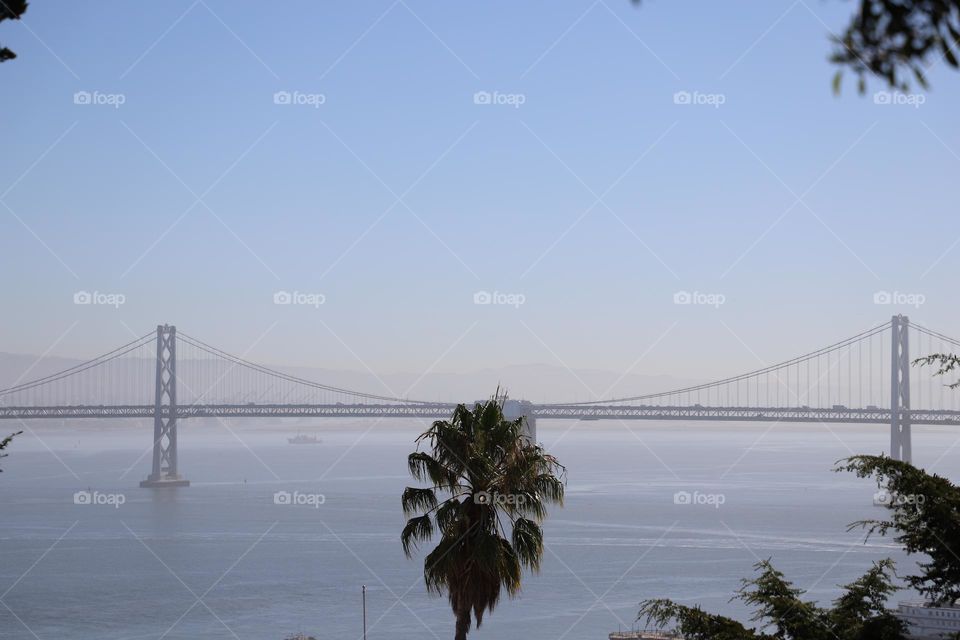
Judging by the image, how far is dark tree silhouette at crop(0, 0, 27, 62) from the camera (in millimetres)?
6648

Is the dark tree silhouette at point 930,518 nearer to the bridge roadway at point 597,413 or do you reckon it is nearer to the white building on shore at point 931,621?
the white building on shore at point 931,621

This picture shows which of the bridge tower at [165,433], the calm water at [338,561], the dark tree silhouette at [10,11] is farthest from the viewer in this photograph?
the bridge tower at [165,433]

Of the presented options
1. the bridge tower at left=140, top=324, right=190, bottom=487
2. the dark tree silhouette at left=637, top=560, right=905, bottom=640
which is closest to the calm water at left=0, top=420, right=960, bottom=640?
the bridge tower at left=140, top=324, right=190, bottom=487

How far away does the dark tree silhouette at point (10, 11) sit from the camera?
6648 millimetres

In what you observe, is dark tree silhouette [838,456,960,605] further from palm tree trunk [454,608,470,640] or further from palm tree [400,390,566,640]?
palm tree trunk [454,608,470,640]

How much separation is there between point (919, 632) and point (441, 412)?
271 feet

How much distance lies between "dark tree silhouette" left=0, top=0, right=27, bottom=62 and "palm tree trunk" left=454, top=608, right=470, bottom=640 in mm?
9313

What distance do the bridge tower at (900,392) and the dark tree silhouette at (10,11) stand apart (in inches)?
3326

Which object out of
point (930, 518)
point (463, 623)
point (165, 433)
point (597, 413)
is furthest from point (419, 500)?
point (165, 433)

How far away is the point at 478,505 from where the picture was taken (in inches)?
584

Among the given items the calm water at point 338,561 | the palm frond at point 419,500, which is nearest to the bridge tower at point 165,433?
the calm water at point 338,561

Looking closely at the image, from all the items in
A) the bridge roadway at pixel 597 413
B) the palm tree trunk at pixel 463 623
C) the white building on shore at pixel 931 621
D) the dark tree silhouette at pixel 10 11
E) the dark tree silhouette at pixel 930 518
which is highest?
the bridge roadway at pixel 597 413

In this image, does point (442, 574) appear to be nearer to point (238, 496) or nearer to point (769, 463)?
point (238, 496)

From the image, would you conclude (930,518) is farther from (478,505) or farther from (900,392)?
(900,392)
